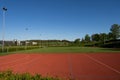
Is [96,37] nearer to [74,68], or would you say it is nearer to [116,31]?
[116,31]

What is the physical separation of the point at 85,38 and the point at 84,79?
183 m

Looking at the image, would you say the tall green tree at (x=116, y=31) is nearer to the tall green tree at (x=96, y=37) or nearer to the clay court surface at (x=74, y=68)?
the tall green tree at (x=96, y=37)

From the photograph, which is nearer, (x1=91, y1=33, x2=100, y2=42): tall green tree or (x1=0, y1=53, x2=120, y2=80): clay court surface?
(x1=0, y1=53, x2=120, y2=80): clay court surface

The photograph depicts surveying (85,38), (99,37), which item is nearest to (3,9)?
(99,37)

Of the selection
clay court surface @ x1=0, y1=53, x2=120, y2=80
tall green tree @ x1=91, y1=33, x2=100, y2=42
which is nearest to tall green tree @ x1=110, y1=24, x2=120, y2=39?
tall green tree @ x1=91, y1=33, x2=100, y2=42

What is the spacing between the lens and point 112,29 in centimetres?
15538

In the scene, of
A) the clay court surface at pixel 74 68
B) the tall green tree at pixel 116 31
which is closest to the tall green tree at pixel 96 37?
the tall green tree at pixel 116 31

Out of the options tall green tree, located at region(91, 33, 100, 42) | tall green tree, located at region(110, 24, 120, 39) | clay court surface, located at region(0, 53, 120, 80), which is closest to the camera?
clay court surface, located at region(0, 53, 120, 80)

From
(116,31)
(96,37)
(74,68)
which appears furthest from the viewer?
(96,37)

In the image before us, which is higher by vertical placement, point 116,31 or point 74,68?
point 116,31

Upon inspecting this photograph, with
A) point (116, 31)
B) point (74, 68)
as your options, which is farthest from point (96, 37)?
point (74, 68)

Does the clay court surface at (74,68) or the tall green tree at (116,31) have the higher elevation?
the tall green tree at (116,31)

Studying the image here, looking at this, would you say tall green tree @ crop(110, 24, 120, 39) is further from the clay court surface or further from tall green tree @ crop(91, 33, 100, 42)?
the clay court surface

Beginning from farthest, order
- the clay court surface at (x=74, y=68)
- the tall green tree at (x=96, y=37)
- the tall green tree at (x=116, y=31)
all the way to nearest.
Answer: the tall green tree at (x=96, y=37), the tall green tree at (x=116, y=31), the clay court surface at (x=74, y=68)
